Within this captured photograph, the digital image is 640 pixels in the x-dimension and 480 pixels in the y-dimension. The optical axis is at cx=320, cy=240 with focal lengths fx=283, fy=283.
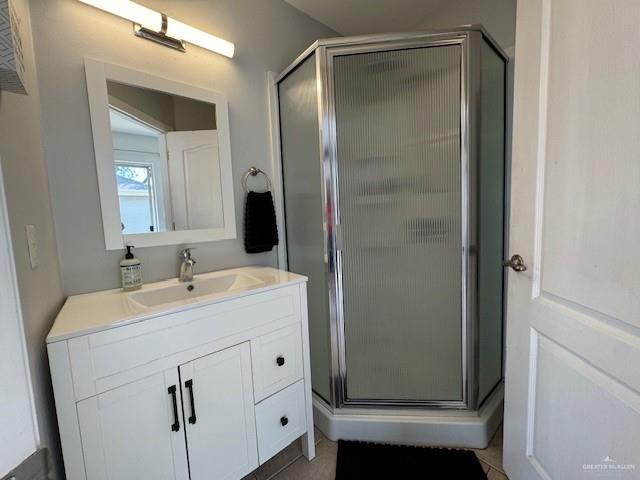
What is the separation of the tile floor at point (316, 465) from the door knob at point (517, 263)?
94 cm

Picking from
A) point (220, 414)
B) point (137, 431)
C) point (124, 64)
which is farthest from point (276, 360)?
point (124, 64)

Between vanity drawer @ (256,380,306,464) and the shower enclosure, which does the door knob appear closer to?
the shower enclosure

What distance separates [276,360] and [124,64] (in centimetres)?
143

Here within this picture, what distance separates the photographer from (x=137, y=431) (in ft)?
2.93

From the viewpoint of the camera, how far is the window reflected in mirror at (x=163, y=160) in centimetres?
123

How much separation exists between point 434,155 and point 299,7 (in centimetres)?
133

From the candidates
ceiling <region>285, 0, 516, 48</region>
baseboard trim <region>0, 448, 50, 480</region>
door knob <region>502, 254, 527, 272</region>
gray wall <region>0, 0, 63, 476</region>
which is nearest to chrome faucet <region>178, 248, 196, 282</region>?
gray wall <region>0, 0, 63, 476</region>

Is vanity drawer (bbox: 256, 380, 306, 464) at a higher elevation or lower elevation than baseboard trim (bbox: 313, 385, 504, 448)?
higher

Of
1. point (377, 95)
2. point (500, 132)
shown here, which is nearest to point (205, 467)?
point (377, 95)

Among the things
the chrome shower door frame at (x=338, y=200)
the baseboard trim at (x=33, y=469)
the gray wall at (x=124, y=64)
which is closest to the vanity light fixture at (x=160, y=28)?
the gray wall at (x=124, y=64)

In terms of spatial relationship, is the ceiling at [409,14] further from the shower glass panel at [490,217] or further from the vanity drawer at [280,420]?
the vanity drawer at [280,420]

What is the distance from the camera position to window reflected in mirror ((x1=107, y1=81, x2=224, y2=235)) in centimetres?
123

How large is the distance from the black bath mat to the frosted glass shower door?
22cm

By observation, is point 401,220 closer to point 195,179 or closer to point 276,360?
point 276,360
